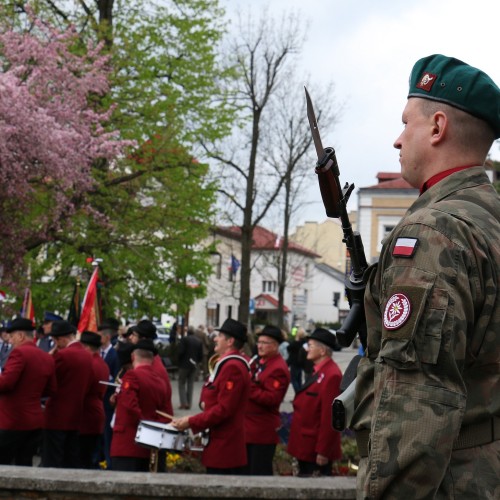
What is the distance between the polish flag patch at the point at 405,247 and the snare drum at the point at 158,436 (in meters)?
6.75

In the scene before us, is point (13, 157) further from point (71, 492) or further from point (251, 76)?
point (71, 492)

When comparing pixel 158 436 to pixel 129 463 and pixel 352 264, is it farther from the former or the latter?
pixel 352 264

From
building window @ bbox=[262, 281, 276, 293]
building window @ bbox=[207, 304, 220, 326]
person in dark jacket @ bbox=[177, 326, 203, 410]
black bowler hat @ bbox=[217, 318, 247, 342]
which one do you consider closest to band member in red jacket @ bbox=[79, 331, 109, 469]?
black bowler hat @ bbox=[217, 318, 247, 342]

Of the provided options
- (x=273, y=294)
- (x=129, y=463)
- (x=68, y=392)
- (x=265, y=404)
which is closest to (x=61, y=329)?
(x=68, y=392)

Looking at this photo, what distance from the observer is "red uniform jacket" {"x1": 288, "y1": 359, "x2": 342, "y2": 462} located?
9.56m

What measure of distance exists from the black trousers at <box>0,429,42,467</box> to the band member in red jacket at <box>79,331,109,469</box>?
1.25 m

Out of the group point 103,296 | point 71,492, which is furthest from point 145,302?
point 71,492

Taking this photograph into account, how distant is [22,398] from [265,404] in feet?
8.89

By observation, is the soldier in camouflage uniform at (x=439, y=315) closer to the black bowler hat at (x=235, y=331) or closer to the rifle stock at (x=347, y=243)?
the rifle stock at (x=347, y=243)

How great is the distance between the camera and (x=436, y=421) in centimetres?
241

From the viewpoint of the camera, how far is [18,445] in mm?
10602

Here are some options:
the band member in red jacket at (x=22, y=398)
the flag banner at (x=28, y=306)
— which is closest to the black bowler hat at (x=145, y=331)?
the band member in red jacket at (x=22, y=398)

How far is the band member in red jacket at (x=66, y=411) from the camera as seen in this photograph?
11375mm

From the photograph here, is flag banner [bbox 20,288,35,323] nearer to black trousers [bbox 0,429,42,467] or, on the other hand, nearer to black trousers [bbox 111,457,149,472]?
black trousers [bbox 0,429,42,467]
